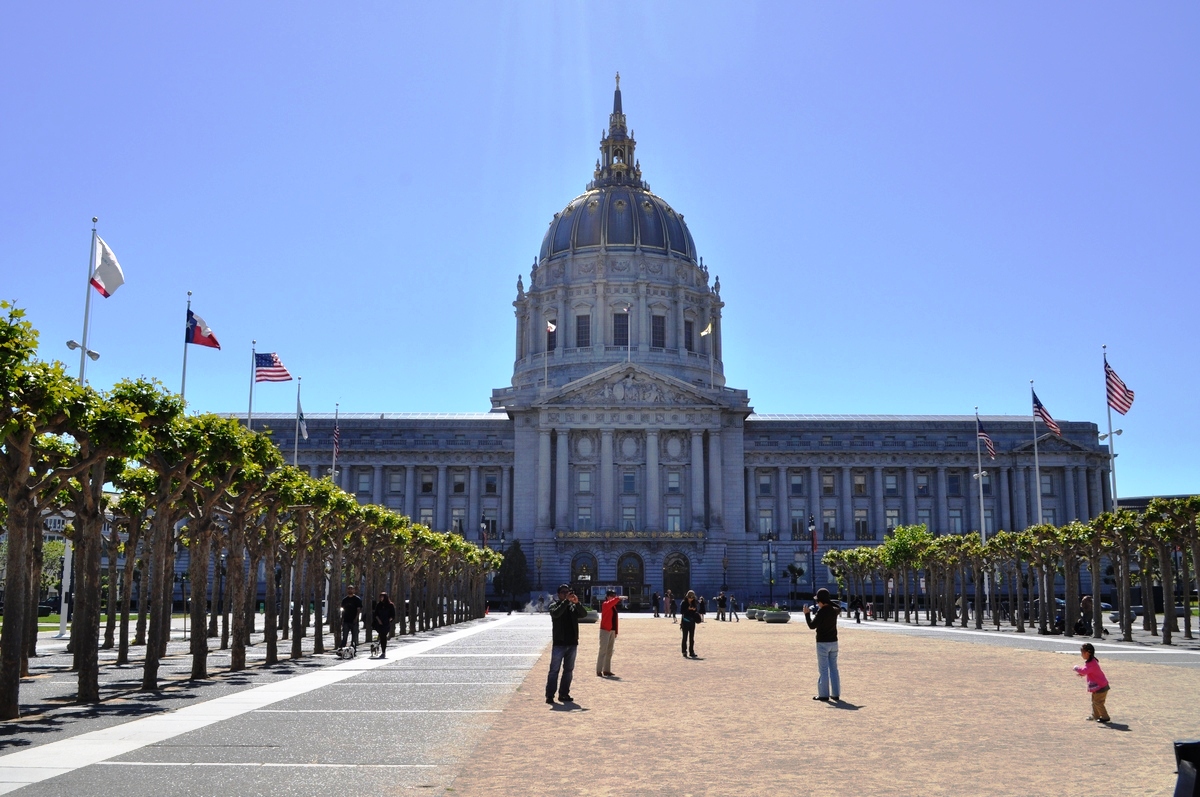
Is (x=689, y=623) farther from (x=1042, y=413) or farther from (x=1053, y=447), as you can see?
(x=1053, y=447)

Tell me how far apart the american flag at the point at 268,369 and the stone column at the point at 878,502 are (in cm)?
8640

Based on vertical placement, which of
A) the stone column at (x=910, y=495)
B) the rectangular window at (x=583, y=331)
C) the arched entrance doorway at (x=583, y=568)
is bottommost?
the arched entrance doorway at (x=583, y=568)

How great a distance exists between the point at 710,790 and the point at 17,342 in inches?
583

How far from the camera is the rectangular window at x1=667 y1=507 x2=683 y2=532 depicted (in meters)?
124

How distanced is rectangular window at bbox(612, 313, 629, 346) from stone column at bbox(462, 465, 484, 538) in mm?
25956

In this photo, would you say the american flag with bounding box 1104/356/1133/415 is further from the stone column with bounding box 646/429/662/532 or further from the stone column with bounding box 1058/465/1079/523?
the stone column with bounding box 1058/465/1079/523

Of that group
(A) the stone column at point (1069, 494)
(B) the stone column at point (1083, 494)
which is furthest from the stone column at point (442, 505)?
(B) the stone column at point (1083, 494)

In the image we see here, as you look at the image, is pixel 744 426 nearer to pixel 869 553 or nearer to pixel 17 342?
pixel 869 553

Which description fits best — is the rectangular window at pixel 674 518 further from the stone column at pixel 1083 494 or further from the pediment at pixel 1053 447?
the stone column at pixel 1083 494

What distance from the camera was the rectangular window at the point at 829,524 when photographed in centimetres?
13100

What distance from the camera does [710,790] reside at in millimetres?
13414

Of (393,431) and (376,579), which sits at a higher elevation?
(393,431)

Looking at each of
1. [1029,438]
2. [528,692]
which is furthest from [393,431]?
[528,692]

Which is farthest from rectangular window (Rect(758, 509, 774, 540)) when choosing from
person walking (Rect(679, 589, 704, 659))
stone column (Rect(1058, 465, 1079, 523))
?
person walking (Rect(679, 589, 704, 659))
